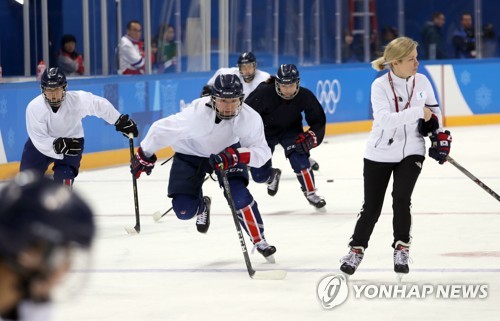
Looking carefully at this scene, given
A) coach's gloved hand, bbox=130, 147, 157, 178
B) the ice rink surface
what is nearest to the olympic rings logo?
the ice rink surface

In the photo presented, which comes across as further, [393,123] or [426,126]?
[426,126]

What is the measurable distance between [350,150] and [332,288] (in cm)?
824

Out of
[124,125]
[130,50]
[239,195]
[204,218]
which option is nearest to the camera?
[239,195]

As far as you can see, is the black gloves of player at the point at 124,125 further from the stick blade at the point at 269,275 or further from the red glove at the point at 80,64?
the red glove at the point at 80,64

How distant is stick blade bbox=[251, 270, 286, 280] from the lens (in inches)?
226

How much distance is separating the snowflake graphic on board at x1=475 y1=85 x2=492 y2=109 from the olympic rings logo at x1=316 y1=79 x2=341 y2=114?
216 cm

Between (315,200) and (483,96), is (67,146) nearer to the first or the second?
(315,200)

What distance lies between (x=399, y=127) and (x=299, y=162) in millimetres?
3485

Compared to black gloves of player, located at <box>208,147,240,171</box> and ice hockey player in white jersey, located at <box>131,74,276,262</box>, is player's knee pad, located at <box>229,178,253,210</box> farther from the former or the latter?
black gloves of player, located at <box>208,147,240,171</box>

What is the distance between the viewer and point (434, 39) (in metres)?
18.5

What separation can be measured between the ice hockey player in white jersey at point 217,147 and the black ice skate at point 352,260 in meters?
0.67

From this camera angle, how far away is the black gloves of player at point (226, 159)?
5863 mm

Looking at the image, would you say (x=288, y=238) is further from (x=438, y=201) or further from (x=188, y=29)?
(x=188, y=29)

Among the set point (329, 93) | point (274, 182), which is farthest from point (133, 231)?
→ point (329, 93)
